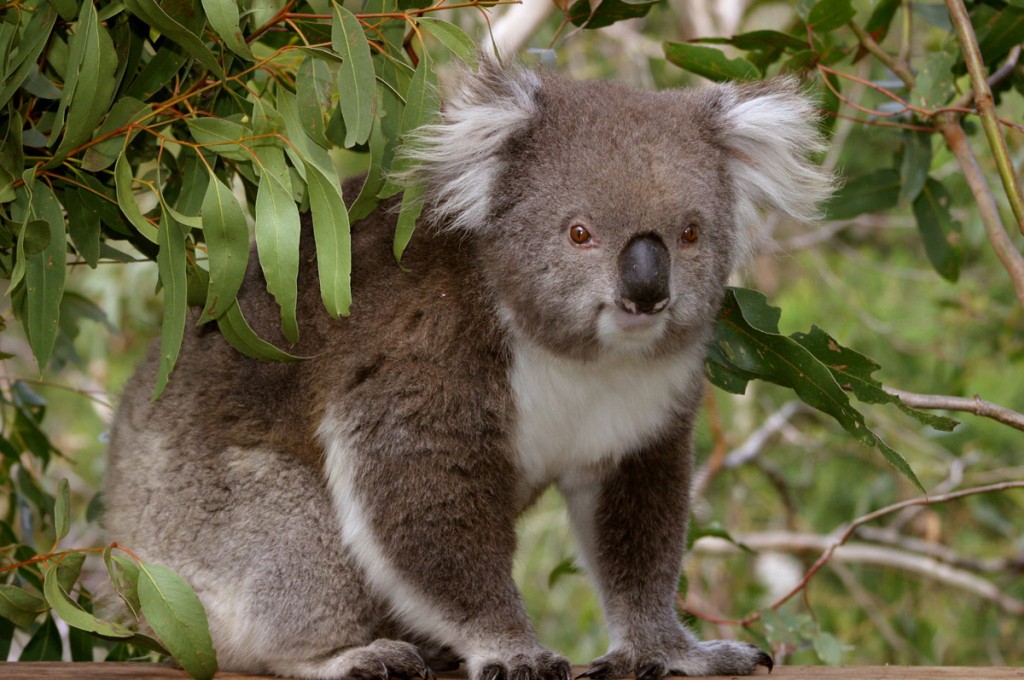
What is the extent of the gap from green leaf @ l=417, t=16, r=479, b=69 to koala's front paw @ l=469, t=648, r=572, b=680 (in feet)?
4.25

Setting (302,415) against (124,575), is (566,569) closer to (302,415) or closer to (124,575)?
(302,415)

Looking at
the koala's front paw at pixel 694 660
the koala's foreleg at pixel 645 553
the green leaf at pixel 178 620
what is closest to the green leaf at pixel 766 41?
the koala's foreleg at pixel 645 553

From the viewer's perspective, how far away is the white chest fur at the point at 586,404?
2.58 metres

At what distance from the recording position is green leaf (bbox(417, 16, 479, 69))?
2496mm

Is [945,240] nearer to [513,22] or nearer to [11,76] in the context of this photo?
[513,22]

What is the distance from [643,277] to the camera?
2.25m

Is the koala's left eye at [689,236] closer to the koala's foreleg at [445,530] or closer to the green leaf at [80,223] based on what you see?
the koala's foreleg at [445,530]

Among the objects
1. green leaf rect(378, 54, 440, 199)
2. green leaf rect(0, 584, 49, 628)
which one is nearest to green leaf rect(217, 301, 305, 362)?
green leaf rect(378, 54, 440, 199)

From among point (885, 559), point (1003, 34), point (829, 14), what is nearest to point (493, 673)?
point (829, 14)

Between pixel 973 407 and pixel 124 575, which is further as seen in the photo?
pixel 973 407

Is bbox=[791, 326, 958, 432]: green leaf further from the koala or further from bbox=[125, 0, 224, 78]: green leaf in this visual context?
bbox=[125, 0, 224, 78]: green leaf

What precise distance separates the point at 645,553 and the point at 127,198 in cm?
148

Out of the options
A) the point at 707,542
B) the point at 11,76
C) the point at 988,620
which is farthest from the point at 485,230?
the point at 988,620

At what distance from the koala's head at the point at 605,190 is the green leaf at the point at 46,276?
0.77m
